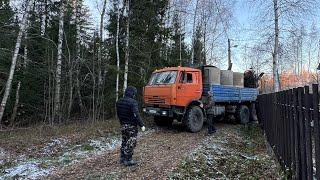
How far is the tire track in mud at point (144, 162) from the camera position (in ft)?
27.0

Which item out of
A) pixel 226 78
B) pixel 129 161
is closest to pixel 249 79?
pixel 226 78

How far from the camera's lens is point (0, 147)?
10844mm

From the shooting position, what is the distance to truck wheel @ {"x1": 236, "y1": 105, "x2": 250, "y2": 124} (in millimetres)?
19359

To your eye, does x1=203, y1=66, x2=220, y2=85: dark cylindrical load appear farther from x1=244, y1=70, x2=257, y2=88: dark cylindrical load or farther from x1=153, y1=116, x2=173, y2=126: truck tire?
x1=244, y1=70, x2=257, y2=88: dark cylindrical load

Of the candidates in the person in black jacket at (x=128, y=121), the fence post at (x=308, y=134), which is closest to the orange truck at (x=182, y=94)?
the person in black jacket at (x=128, y=121)

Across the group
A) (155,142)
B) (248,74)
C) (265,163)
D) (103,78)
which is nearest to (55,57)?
Result: (103,78)

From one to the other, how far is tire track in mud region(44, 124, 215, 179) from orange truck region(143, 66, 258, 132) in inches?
59.0

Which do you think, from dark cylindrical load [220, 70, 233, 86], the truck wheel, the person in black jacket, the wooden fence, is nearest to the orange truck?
dark cylindrical load [220, 70, 233, 86]

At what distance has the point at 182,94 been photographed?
1508cm

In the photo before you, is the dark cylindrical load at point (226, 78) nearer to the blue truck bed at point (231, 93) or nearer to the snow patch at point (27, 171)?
the blue truck bed at point (231, 93)

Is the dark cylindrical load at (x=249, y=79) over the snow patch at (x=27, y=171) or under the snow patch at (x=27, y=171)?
over

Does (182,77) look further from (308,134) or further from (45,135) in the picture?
(308,134)

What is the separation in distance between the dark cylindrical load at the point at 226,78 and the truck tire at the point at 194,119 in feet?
9.65

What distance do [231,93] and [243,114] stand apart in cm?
201
